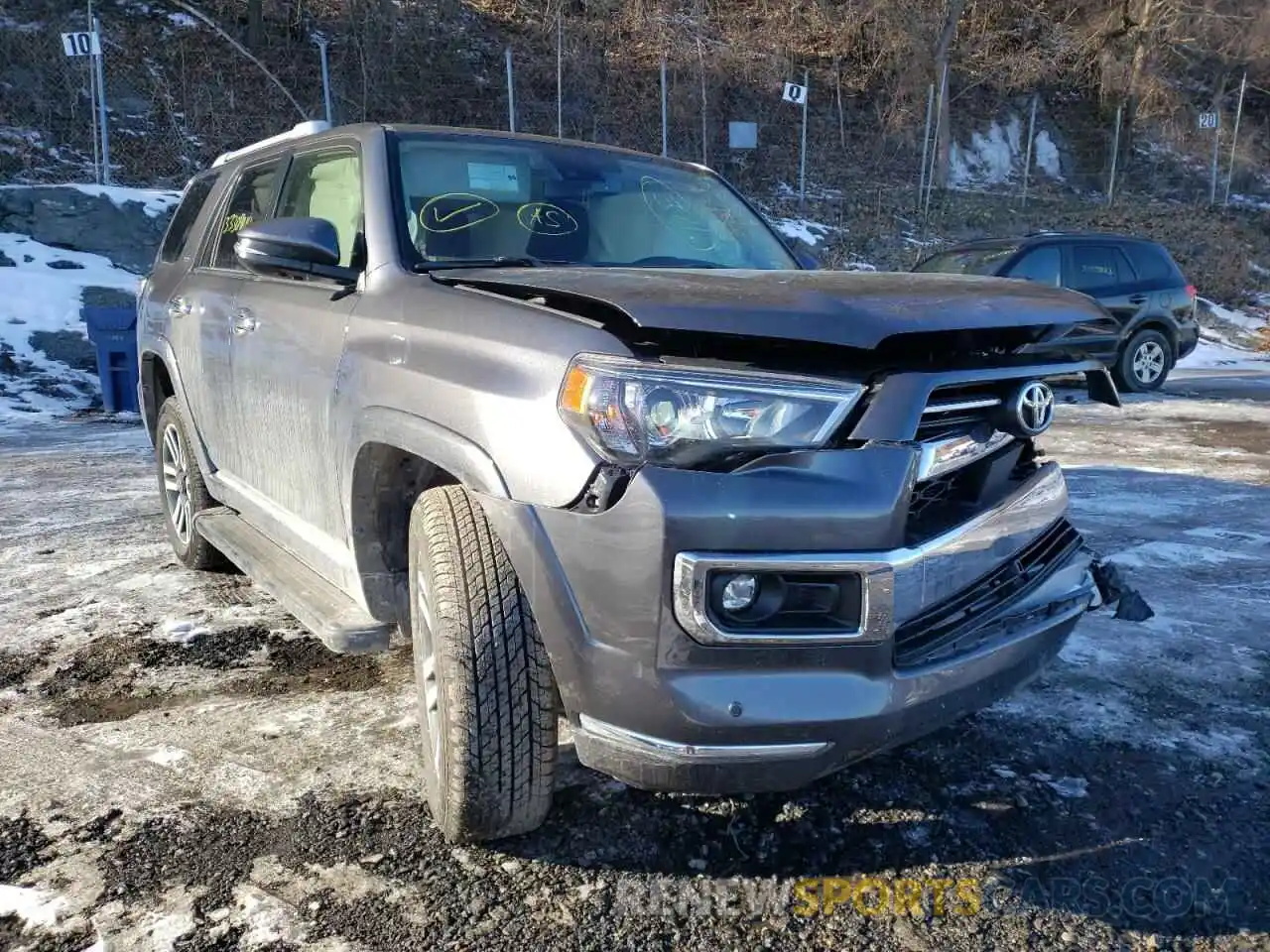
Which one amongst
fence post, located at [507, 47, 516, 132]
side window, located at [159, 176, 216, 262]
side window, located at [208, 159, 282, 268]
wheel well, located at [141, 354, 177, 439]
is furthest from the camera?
fence post, located at [507, 47, 516, 132]

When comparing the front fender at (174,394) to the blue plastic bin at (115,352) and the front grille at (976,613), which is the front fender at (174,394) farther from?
the blue plastic bin at (115,352)

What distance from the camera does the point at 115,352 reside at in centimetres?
945

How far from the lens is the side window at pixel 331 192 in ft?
10.0

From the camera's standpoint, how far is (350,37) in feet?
62.5

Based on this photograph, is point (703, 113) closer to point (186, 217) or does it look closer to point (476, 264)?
point (186, 217)

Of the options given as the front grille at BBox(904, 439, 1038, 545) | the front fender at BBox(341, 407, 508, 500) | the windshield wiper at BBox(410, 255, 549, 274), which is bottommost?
the front grille at BBox(904, 439, 1038, 545)

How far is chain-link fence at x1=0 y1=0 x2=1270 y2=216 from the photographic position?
55.0 ft

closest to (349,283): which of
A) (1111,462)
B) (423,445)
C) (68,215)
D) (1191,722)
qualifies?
(423,445)

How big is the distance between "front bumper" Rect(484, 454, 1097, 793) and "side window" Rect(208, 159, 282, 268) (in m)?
2.43

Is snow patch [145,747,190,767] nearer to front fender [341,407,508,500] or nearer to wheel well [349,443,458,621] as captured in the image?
wheel well [349,443,458,621]

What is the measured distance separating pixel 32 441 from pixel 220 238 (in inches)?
195

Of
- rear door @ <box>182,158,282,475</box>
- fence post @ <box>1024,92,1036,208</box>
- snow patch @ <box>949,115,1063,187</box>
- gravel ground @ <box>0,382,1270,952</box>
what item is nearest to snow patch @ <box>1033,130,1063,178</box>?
snow patch @ <box>949,115,1063,187</box>

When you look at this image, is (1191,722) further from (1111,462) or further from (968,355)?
(1111,462)

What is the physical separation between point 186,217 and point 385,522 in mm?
2906
